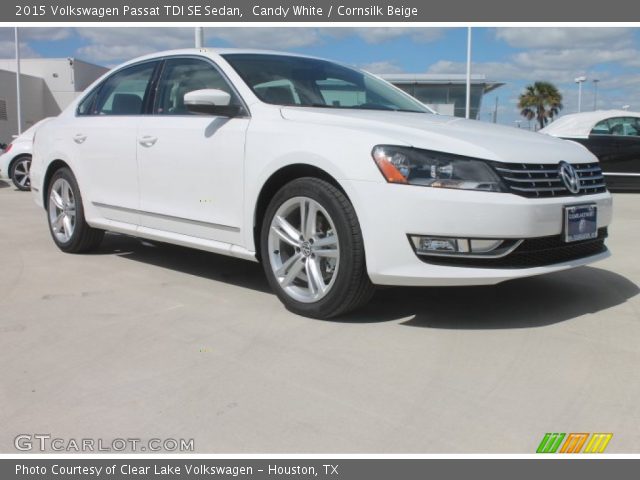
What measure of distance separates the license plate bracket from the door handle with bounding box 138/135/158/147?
9.26 ft

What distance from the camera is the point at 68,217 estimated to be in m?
6.08

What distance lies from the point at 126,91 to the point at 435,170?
302 cm

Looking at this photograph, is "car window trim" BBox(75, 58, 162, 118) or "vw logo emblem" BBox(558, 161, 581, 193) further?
"car window trim" BBox(75, 58, 162, 118)

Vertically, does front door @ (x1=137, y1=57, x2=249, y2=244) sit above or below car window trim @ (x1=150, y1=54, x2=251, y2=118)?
below

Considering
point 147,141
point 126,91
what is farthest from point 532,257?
point 126,91

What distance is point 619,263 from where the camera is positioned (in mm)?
5699

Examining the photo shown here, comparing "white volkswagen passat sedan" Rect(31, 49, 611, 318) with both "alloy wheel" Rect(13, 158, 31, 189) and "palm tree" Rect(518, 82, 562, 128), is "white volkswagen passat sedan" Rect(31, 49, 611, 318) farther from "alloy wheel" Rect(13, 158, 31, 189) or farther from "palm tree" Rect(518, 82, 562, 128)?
"palm tree" Rect(518, 82, 562, 128)

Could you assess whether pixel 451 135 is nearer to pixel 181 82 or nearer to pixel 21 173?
pixel 181 82

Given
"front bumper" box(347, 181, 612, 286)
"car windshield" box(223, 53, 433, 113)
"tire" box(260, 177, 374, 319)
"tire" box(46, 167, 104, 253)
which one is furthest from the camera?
"tire" box(46, 167, 104, 253)

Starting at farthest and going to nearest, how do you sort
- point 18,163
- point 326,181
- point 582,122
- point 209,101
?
point 582,122
point 18,163
point 209,101
point 326,181

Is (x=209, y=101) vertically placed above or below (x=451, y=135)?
above

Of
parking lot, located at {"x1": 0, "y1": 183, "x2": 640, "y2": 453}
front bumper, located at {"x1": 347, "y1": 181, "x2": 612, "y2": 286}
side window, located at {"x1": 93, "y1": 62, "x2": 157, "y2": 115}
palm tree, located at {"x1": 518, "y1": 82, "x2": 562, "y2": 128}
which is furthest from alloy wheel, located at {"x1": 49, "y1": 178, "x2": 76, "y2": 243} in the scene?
palm tree, located at {"x1": 518, "y1": 82, "x2": 562, "y2": 128}

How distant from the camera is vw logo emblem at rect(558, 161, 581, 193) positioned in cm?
390

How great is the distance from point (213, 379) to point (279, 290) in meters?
1.15
